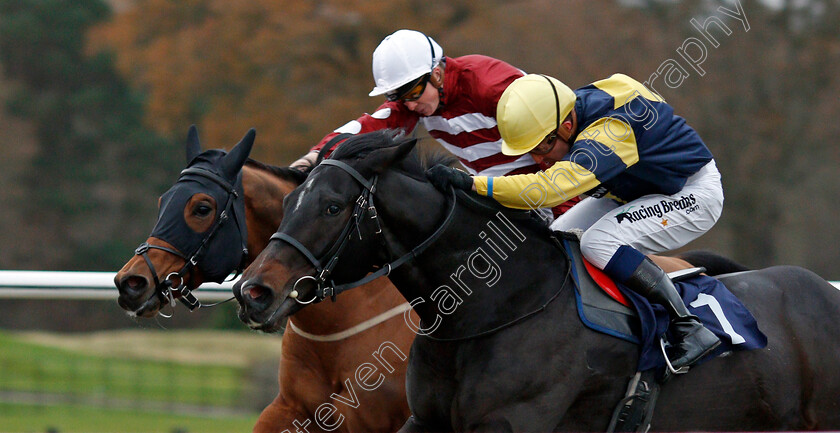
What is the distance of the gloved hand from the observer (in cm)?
322

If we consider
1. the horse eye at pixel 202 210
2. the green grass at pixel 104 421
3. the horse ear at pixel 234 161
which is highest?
the horse ear at pixel 234 161

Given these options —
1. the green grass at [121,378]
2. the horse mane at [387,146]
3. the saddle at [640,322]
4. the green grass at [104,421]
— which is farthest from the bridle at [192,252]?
the green grass at [121,378]

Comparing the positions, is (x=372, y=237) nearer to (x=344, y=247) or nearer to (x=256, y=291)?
(x=344, y=247)

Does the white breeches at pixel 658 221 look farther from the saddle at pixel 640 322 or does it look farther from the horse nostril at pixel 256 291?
the horse nostril at pixel 256 291

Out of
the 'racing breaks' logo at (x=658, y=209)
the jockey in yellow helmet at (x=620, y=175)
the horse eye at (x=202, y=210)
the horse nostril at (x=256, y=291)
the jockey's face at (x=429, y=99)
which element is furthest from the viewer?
the jockey's face at (x=429, y=99)

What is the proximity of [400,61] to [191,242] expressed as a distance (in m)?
1.06

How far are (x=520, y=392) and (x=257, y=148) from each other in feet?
36.4

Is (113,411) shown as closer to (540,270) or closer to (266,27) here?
(540,270)

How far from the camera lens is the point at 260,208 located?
396cm

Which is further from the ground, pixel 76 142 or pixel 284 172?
pixel 284 172

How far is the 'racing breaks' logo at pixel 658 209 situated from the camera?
11.7 ft

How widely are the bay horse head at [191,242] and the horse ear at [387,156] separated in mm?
944

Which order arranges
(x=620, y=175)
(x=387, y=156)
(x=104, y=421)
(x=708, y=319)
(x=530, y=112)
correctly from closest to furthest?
(x=387, y=156) < (x=530, y=112) < (x=708, y=319) < (x=620, y=175) < (x=104, y=421)

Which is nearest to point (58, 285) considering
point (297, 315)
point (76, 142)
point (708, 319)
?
point (297, 315)
